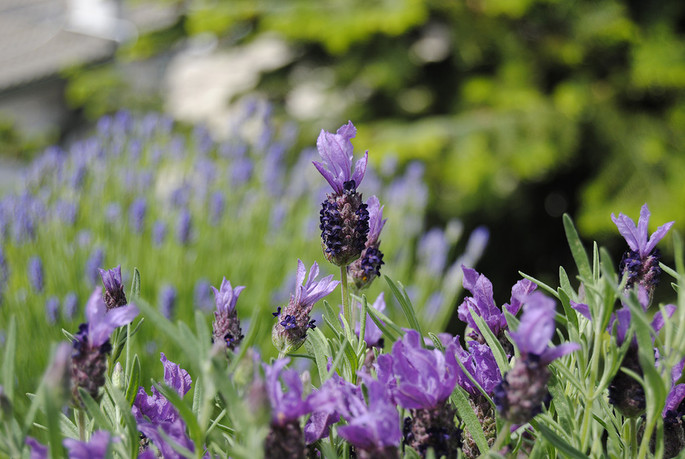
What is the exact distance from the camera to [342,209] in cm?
70

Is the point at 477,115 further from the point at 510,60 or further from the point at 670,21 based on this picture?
the point at 670,21

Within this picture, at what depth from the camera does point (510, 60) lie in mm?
4039

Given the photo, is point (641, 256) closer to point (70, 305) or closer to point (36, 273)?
point (70, 305)

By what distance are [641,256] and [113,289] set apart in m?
0.53

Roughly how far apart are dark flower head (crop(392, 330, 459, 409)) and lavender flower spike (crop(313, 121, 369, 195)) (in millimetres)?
203

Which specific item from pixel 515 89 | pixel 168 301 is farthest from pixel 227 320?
pixel 515 89

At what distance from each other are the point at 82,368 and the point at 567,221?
441mm

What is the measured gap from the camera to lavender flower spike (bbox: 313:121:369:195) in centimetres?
68

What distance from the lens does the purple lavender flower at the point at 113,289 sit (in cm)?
65

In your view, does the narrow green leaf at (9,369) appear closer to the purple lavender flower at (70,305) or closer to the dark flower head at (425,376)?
the dark flower head at (425,376)

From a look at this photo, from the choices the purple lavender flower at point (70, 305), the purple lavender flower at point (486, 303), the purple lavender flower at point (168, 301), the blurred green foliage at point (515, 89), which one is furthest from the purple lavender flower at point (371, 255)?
the blurred green foliage at point (515, 89)

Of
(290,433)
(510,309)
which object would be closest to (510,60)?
(510,309)

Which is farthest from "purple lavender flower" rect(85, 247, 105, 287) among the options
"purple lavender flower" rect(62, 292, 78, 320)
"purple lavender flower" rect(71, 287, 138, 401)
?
"purple lavender flower" rect(71, 287, 138, 401)

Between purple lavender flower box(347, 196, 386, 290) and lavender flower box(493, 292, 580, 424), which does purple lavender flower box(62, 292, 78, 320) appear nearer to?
purple lavender flower box(347, 196, 386, 290)
